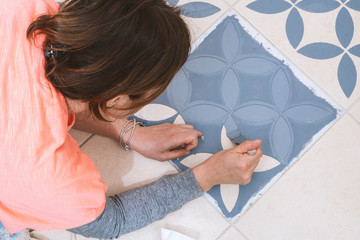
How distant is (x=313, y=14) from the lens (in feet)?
2.87

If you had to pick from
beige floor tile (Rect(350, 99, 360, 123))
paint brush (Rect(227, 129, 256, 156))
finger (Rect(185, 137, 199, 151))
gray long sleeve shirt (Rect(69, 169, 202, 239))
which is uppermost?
beige floor tile (Rect(350, 99, 360, 123))

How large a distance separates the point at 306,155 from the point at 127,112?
1.53ft

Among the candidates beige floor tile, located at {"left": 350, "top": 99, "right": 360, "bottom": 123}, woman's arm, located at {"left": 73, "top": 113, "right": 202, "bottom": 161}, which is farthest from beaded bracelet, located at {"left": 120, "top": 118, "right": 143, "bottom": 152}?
beige floor tile, located at {"left": 350, "top": 99, "right": 360, "bottom": 123}

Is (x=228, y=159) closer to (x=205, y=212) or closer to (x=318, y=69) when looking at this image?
(x=205, y=212)

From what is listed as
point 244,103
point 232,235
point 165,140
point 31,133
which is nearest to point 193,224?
point 232,235

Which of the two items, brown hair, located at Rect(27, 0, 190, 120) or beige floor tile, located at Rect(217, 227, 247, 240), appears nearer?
brown hair, located at Rect(27, 0, 190, 120)

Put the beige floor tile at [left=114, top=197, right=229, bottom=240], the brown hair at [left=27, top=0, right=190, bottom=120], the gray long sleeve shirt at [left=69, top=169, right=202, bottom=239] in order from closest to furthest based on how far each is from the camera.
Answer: the brown hair at [left=27, top=0, right=190, bottom=120]
the gray long sleeve shirt at [left=69, top=169, right=202, bottom=239]
the beige floor tile at [left=114, top=197, right=229, bottom=240]

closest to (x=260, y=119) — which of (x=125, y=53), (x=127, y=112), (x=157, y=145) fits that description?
(x=157, y=145)

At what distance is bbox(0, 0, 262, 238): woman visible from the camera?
1.44 feet

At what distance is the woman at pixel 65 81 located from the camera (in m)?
0.44

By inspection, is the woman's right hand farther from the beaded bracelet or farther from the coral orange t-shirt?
the coral orange t-shirt

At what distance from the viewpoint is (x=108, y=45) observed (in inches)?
17.3

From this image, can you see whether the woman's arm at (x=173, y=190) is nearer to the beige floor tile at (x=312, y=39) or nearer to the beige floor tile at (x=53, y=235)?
the beige floor tile at (x=53, y=235)

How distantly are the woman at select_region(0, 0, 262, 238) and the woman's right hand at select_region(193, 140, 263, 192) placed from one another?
0.83 ft
